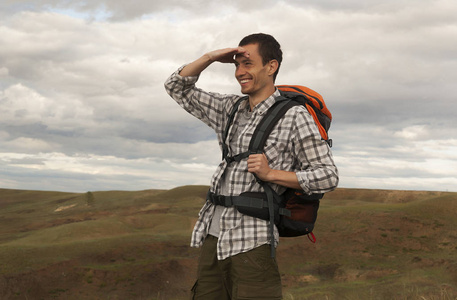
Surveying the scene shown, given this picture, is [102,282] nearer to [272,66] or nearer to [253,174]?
[253,174]

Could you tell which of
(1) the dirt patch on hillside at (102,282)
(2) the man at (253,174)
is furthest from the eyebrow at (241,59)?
(1) the dirt patch on hillside at (102,282)

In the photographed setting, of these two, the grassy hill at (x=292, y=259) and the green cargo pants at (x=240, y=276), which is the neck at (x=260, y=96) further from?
the grassy hill at (x=292, y=259)

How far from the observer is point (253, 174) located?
440cm

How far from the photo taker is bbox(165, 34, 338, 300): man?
Answer: 14.0 ft

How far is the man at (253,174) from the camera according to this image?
4281mm

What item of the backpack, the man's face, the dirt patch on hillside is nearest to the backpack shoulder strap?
the backpack

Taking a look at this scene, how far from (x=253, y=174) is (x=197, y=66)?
5.17 ft

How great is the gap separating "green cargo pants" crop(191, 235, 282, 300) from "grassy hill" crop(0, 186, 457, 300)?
334 inches

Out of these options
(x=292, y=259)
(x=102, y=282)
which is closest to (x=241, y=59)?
(x=102, y=282)

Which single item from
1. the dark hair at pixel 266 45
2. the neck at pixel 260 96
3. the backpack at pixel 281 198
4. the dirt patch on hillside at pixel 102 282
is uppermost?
the dark hair at pixel 266 45

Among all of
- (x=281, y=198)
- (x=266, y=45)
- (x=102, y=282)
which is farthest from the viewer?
(x=102, y=282)

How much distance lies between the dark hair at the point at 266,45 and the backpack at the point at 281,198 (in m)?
0.43

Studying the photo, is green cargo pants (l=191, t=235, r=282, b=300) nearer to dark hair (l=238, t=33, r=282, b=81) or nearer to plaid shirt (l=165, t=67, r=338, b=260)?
plaid shirt (l=165, t=67, r=338, b=260)

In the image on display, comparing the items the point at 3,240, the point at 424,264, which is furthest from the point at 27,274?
the point at 424,264
